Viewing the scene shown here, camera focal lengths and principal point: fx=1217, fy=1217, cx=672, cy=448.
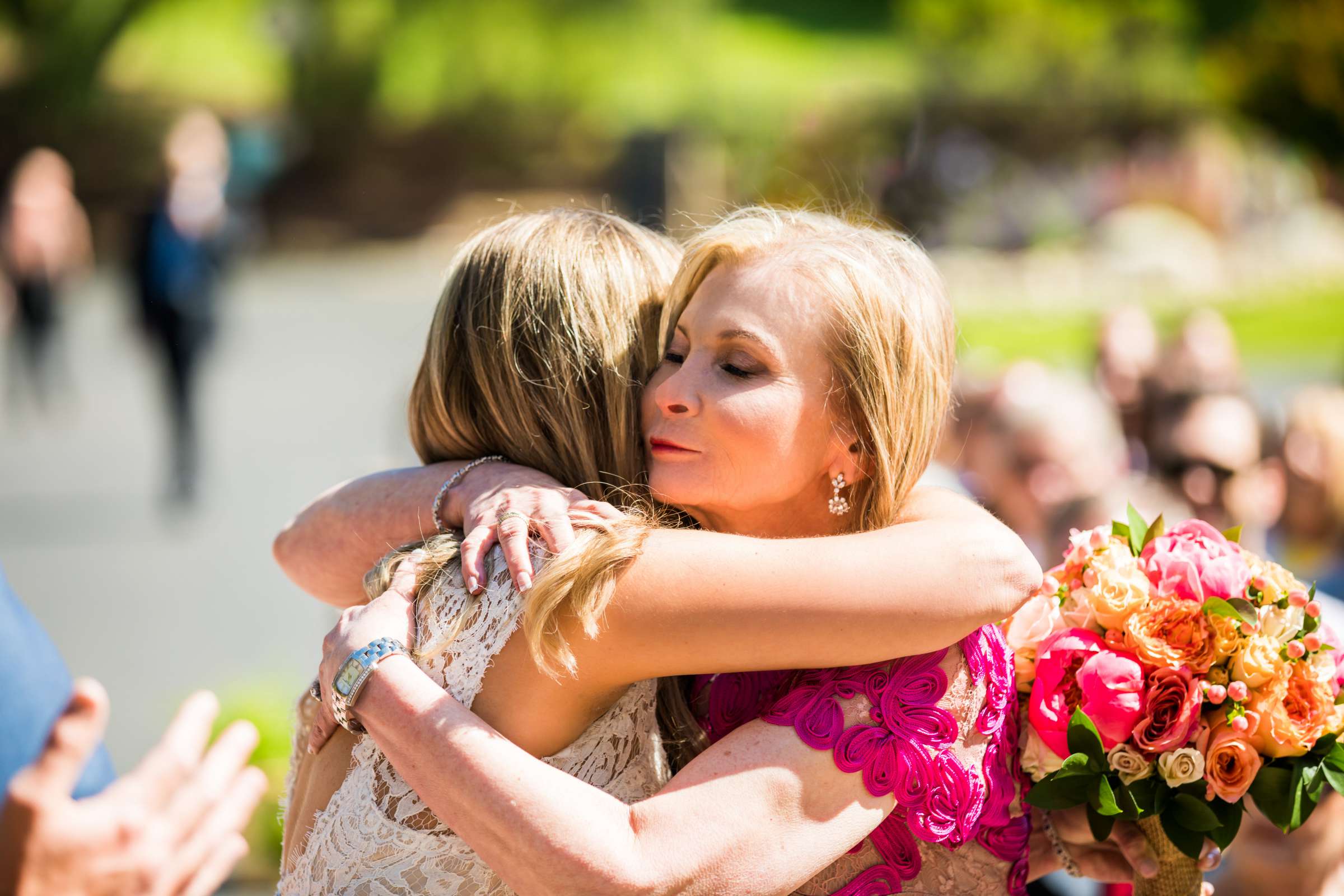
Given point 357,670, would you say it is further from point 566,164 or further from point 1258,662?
point 566,164

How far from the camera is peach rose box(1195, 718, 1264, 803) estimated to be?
77.2 inches

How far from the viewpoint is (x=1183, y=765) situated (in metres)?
1.96

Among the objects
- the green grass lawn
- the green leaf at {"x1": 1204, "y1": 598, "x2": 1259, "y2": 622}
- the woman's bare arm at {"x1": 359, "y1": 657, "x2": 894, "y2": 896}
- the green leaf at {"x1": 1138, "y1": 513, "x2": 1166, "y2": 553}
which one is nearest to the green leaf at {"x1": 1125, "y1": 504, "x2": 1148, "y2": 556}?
the green leaf at {"x1": 1138, "y1": 513, "x2": 1166, "y2": 553}

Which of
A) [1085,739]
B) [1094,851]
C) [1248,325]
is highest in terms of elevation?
[1085,739]

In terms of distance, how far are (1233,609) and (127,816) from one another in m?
1.68

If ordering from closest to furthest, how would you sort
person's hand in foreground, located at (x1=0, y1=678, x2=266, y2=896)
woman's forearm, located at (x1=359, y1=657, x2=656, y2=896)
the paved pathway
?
person's hand in foreground, located at (x1=0, y1=678, x2=266, y2=896)
woman's forearm, located at (x1=359, y1=657, x2=656, y2=896)
the paved pathway

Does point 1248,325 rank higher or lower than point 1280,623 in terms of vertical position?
lower

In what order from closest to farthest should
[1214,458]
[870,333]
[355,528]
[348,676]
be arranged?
[348,676]
[870,333]
[355,528]
[1214,458]

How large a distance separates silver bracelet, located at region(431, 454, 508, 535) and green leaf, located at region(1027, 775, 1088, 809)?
1.03 m

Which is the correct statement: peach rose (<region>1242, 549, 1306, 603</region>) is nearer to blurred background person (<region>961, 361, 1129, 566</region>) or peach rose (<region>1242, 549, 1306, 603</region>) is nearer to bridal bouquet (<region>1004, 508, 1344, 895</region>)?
bridal bouquet (<region>1004, 508, 1344, 895</region>)

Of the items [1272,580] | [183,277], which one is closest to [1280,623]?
[1272,580]

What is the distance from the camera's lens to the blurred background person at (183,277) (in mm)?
9531

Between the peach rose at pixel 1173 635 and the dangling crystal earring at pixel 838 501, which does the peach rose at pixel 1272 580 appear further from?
the dangling crystal earring at pixel 838 501

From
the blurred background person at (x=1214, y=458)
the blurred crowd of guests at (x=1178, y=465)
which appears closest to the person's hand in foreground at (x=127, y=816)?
the blurred crowd of guests at (x=1178, y=465)
